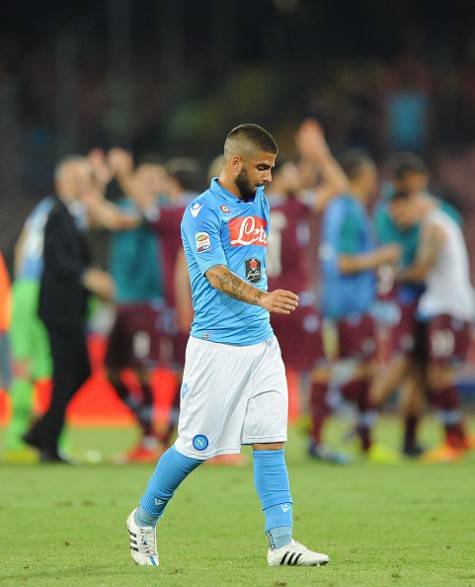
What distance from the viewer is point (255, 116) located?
2683cm

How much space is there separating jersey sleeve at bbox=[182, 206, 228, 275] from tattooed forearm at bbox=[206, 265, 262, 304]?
0.13 ft

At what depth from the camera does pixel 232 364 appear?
6348 mm

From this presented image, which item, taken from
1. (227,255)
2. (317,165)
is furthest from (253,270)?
(317,165)

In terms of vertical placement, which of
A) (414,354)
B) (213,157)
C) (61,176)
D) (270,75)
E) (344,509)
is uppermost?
(270,75)

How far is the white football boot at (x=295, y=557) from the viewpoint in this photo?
20.1 feet

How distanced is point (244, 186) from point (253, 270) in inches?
15.5

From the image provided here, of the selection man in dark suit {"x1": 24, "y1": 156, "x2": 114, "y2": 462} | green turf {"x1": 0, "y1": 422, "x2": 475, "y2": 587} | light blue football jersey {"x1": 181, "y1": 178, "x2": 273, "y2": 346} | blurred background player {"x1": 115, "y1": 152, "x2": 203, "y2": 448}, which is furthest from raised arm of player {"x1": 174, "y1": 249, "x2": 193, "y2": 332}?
light blue football jersey {"x1": 181, "y1": 178, "x2": 273, "y2": 346}

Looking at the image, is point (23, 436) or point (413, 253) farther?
point (413, 253)

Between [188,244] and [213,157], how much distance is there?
20077mm

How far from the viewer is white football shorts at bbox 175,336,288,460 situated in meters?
6.29

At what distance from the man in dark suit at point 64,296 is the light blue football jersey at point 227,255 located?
5.20 meters

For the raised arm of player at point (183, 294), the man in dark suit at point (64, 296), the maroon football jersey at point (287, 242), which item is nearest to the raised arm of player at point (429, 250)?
the maroon football jersey at point (287, 242)

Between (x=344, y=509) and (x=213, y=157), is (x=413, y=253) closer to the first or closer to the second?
(x=344, y=509)

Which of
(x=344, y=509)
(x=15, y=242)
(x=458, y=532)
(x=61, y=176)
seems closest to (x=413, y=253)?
(x=61, y=176)
